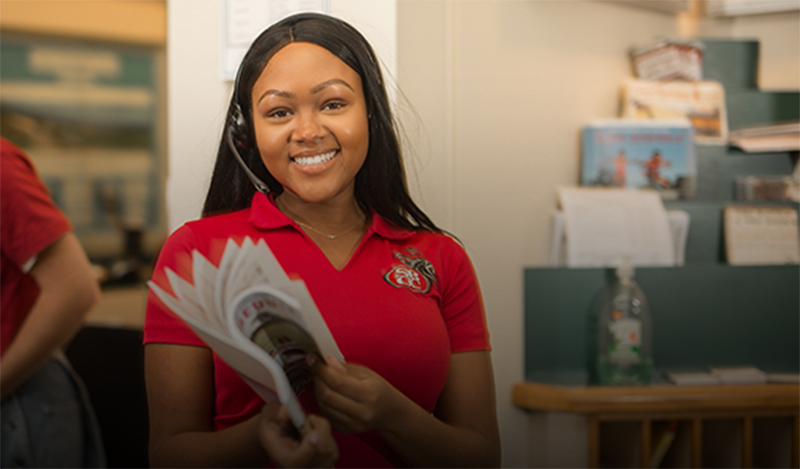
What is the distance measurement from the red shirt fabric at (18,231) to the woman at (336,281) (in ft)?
0.93

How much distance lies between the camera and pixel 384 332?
757 mm

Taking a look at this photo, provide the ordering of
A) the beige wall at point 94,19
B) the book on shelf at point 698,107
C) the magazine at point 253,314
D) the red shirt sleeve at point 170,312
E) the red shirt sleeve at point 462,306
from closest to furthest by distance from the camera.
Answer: the magazine at point 253,314, the red shirt sleeve at point 170,312, the red shirt sleeve at point 462,306, the book on shelf at point 698,107, the beige wall at point 94,19

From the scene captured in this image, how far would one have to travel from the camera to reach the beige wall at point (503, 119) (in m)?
0.89

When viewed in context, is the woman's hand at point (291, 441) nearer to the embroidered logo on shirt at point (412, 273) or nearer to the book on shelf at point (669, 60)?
the embroidered logo on shirt at point (412, 273)

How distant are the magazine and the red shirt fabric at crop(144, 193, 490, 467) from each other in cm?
11

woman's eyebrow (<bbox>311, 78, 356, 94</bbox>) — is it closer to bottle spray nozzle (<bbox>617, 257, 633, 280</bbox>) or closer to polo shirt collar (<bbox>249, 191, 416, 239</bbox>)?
polo shirt collar (<bbox>249, 191, 416, 239</bbox>)

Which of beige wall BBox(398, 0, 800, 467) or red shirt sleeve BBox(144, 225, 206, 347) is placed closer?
red shirt sleeve BBox(144, 225, 206, 347)

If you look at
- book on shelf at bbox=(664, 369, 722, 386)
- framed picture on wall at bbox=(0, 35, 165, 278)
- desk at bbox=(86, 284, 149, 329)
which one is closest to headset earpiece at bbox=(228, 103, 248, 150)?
book on shelf at bbox=(664, 369, 722, 386)

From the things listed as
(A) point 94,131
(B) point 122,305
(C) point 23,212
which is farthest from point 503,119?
(A) point 94,131

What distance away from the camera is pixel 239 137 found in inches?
32.1

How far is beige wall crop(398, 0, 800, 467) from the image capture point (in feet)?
2.91

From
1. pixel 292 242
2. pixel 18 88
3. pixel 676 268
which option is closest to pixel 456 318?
pixel 292 242

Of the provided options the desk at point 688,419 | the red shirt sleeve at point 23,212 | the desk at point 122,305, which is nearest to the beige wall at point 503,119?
the desk at point 688,419

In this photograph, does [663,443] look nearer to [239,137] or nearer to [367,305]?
[367,305]
